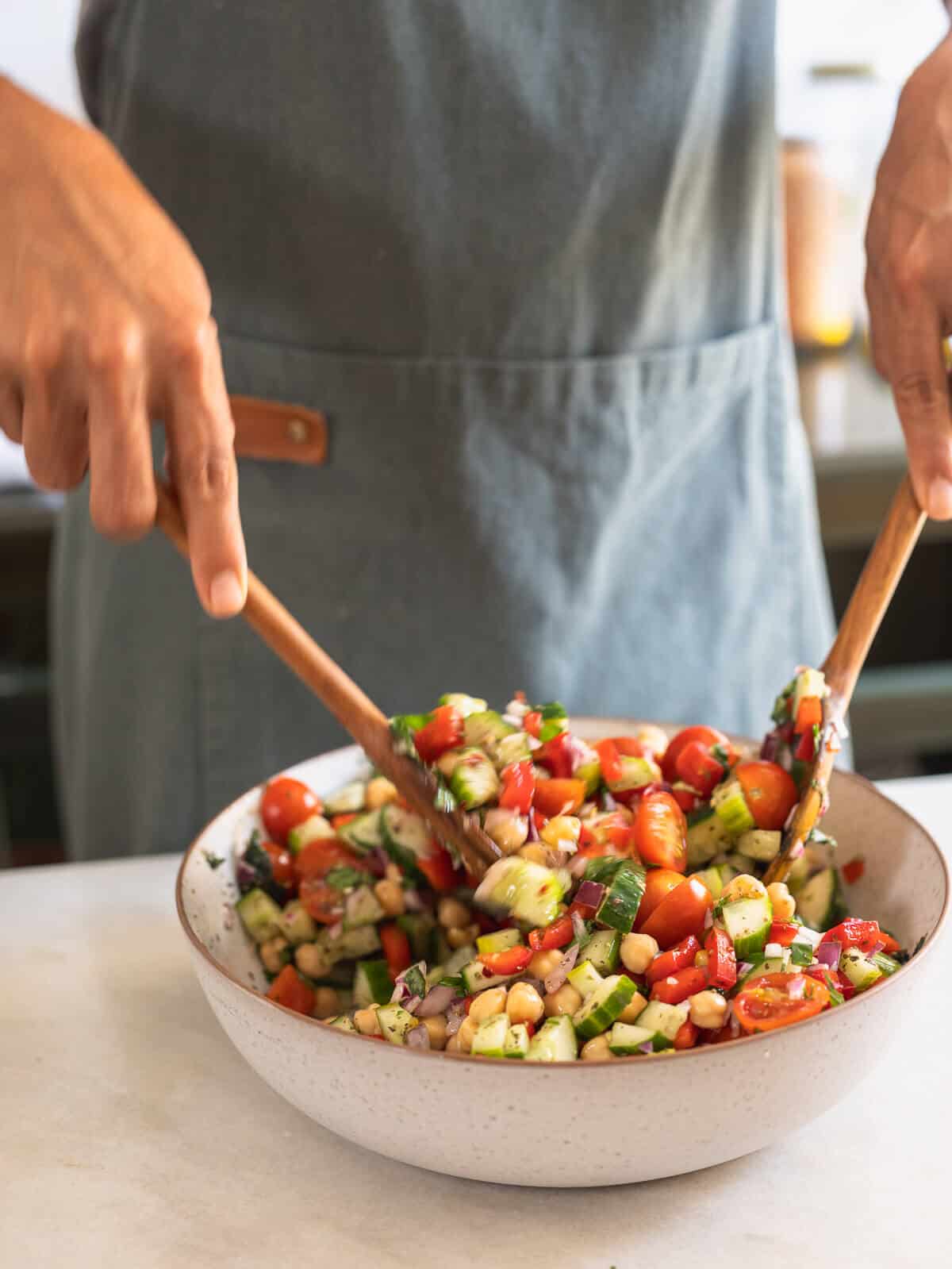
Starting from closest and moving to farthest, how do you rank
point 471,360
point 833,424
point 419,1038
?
point 419,1038
point 471,360
point 833,424

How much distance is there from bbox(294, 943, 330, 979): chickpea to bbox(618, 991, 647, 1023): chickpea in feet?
0.87

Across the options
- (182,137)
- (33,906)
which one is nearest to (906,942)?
(33,906)

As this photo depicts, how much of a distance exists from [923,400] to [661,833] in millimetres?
442

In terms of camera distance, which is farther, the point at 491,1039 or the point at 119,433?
the point at 119,433

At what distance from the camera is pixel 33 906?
1156 millimetres

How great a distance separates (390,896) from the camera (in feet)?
3.21

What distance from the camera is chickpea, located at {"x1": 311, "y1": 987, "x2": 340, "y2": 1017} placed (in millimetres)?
972

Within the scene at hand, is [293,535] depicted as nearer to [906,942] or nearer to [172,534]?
[172,534]

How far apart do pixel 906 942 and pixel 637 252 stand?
75cm

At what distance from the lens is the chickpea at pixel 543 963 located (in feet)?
2.70

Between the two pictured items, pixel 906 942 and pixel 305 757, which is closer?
pixel 906 942

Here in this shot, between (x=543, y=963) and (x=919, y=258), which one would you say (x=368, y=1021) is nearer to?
(x=543, y=963)

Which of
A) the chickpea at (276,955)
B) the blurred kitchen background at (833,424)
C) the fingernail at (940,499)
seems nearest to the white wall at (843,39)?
the blurred kitchen background at (833,424)

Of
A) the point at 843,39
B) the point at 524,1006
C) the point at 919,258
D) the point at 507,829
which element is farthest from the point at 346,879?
the point at 843,39
